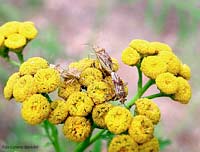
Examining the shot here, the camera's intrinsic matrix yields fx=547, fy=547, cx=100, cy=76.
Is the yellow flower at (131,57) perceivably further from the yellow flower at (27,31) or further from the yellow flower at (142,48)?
the yellow flower at (27,31)

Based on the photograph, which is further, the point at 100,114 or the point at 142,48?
the point at 142,48

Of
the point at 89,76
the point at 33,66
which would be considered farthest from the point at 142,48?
the point at 33,66

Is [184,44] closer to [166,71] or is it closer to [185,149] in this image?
[185,149]

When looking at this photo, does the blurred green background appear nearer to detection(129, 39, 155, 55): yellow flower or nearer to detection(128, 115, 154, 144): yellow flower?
detection(129, 39, 155, 55): yellow flower

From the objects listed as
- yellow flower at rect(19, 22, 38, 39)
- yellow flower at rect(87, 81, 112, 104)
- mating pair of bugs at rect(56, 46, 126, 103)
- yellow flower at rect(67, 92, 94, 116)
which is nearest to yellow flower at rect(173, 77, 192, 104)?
mating pair of bugs at rect(56, 46, 126, 103)

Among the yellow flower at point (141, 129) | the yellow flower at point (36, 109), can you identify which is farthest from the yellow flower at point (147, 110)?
the yellow flower at point (36, 109)

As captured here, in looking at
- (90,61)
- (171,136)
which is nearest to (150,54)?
(90,61)

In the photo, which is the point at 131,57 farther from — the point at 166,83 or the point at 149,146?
the point at 149,146
